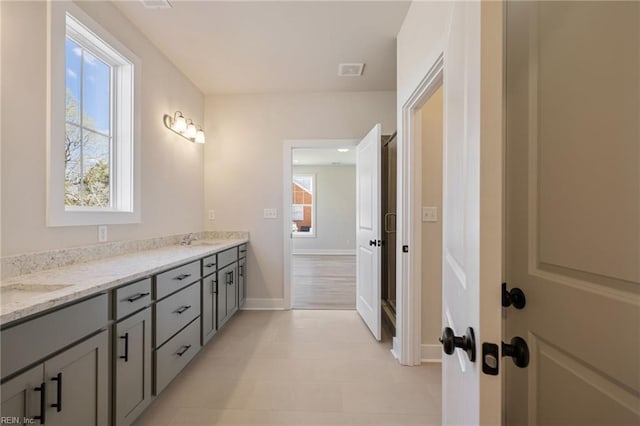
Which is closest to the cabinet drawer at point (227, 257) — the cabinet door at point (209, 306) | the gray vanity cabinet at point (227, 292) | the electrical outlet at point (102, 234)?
the gray vanity cabinet at point (227, 292)

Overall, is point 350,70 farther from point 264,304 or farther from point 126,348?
point 126,348

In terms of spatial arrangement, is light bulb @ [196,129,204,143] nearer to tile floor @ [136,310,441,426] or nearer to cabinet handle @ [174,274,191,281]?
cabinet handle @ [174,274,191,281]

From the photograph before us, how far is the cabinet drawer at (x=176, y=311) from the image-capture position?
1740mm

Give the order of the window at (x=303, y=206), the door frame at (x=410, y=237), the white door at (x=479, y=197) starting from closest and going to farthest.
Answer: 1. the white door at (x=479, y=197)
2. the door frame at (x=410, y=237)
3. the window at (x=303, y=206)

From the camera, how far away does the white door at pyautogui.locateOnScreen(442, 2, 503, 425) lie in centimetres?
53

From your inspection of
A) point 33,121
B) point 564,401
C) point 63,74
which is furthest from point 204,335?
point 564,401

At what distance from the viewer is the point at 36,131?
1527 mm

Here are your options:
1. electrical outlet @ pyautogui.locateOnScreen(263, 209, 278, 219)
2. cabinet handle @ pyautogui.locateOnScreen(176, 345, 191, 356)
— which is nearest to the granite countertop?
cabinet handle @ pyautogui.locateOnScreen(176, 345, 191, 356)

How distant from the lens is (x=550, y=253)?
2.73 ft

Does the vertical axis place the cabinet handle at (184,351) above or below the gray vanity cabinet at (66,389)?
below

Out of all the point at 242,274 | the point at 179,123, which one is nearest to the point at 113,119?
the point at 179,123

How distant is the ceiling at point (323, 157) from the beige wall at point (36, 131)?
3.73 metres

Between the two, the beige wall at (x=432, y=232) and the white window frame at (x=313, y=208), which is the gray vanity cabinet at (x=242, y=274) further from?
the white window frame at (x=313, y=208)

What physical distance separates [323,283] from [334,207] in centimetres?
363
